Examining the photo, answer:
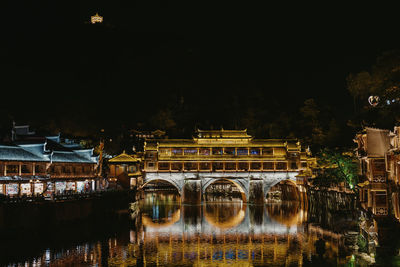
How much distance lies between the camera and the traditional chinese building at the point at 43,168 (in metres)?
41.6

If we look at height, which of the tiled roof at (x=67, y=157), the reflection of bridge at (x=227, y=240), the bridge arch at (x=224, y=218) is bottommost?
the reflection of bridge at (x=227, y=240)

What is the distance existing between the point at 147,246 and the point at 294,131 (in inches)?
2641

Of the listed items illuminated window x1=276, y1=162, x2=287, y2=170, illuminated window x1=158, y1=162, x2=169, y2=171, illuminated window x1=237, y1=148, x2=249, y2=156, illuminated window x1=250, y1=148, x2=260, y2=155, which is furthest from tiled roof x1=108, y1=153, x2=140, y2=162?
illuminated window x1=276, y1=162, x2=287, y2=170

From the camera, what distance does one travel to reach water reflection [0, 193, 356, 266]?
2932 centimetres

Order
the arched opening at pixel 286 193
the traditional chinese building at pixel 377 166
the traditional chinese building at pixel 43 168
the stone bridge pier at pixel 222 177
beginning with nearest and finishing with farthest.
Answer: the traditional chinese building at pixel 377 166, the traditional chinese building at pixel 43 168, the stone bridge pier at pixel 222 177, the arched opening at pixel 286 193

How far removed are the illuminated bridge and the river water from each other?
13301 mm

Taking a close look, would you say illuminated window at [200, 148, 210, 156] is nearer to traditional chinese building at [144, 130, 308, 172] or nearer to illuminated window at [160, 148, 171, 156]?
traditional chinese building at [144, 130, 308, 172]

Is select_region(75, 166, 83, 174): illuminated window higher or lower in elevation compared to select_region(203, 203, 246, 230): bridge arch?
higher

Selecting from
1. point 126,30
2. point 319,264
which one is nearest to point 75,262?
point 319,264

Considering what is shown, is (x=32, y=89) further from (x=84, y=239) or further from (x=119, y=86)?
(x=84, y=239)

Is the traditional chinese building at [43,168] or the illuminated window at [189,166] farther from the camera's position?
the illuminated window at [189,166]

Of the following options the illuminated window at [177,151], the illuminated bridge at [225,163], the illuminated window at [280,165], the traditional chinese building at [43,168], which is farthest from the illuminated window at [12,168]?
the illuminated window at [280,165]

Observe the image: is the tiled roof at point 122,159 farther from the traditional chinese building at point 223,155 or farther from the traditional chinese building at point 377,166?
the traditional chinese building at point 377,166

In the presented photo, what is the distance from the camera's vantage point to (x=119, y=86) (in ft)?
357
